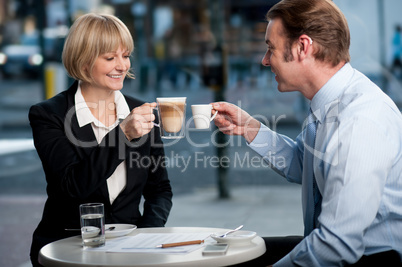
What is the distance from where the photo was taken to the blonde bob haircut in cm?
276

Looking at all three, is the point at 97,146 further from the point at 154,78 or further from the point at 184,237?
the point at 154,78

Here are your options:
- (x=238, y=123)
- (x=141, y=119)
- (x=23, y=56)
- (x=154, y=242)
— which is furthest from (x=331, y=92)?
(x=23, y=56)

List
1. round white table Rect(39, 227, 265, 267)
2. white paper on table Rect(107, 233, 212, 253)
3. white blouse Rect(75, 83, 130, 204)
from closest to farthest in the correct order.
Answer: round white table Rect(39, 227, 265, 267)
white paper on table Rect(107, 233, 212, 253)
white blouse Rect(75, 83, 130, 204)

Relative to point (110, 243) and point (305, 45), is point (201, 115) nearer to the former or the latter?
point (305, 45)

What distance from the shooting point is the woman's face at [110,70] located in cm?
277

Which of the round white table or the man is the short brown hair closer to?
the man

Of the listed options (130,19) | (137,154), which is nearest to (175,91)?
(130,19)

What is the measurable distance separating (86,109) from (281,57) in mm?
946

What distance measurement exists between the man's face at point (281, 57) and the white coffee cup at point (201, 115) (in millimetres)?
316

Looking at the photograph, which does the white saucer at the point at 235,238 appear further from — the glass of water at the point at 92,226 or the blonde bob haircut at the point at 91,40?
the blonde bob haircut at the point at 91,40

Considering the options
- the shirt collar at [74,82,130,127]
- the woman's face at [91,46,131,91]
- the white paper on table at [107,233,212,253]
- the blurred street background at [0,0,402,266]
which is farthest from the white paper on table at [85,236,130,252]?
the blurred street background at [0,0,402,266]

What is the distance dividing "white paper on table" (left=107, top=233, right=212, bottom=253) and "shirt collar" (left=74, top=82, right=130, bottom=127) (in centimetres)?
66

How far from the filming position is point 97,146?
2.57m

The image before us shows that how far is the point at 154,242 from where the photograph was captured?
219cm
